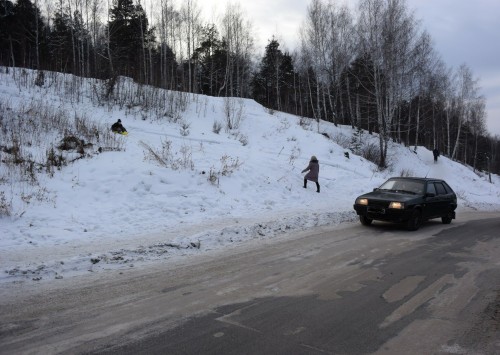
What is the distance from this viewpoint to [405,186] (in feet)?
41.0

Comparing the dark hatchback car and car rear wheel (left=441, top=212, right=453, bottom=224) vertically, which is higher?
the dark hatchback car

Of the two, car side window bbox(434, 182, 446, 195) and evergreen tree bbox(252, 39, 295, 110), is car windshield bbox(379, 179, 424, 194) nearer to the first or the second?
car side window bbox(434, 182, 446, 195)

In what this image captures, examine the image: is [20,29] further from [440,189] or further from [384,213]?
[440,189]

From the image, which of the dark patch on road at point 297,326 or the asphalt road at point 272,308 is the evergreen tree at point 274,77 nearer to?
the asphalt road at point 272,308

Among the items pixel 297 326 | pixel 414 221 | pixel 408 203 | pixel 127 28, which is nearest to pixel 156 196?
pixel 408 203

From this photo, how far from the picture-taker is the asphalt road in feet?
12.9

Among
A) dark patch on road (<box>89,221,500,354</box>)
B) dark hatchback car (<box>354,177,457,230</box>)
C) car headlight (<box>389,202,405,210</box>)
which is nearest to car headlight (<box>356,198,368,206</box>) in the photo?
dark hatchback car (<box>354,177,457,230</box>)

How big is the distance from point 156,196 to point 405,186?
305 inches

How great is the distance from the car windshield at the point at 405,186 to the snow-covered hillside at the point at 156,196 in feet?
5.79

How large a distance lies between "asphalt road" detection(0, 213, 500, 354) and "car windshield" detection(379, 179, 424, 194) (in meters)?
4.54

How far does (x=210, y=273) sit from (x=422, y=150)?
4449cm

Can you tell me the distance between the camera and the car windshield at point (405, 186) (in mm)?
12195

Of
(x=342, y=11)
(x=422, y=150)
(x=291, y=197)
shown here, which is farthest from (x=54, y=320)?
(x=422, y=150)

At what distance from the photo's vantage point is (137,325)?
4.30 meters
